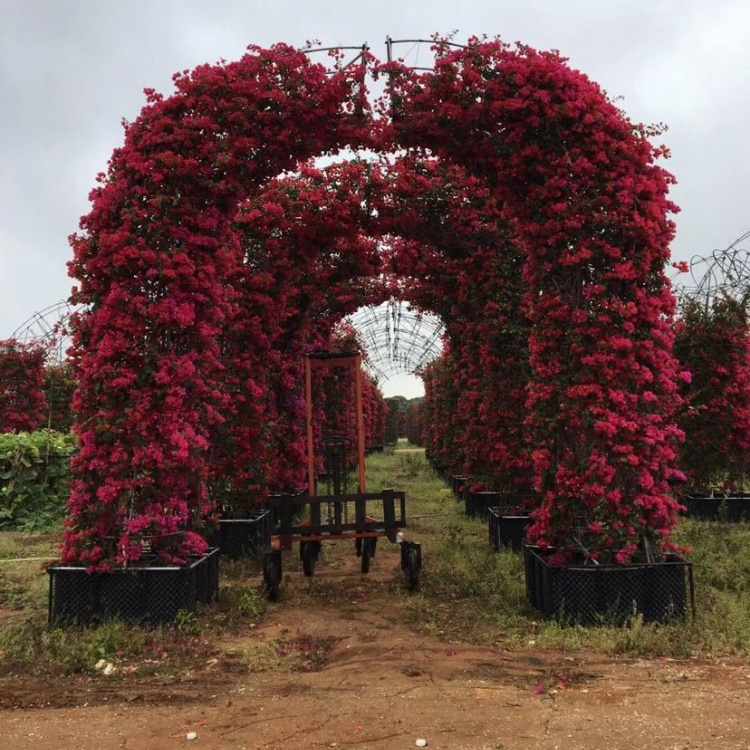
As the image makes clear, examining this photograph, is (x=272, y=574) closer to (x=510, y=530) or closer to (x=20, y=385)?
(x=510, y=530)

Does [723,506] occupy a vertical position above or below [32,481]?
below

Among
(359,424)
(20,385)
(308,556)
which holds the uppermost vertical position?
(20,385)

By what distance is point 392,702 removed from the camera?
13.2ft

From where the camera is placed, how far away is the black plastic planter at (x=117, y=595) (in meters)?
5.60

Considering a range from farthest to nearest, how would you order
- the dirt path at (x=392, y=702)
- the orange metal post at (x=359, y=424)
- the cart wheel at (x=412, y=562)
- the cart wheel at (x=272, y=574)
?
the orange metal post at (x=359, y=424) < the cart wheel at (x=412, y=562) < the cart wheel at (x=272, y=574) < the dirt path at (x=392, y=702)

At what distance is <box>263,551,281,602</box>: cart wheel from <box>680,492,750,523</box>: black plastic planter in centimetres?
722

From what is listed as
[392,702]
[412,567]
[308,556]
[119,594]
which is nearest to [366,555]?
[308,556]

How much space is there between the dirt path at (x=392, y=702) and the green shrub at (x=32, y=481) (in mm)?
8242

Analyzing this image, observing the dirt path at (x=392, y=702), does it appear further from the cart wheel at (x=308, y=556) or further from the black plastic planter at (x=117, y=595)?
the cart wheel at (x=308, y=556)

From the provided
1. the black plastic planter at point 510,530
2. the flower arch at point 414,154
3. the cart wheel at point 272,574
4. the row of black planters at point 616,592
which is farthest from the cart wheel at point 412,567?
the black plastic planter at point 510,530

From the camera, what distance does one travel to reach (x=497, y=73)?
Result: 605 centimetres

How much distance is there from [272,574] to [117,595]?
1.56m

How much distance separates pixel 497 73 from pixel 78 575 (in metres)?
5.65

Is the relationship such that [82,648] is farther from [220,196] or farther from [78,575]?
[220,196]
